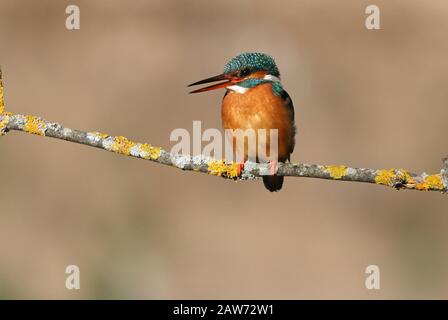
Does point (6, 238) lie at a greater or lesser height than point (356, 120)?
lesser

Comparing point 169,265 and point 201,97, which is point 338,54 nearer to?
point 201,97

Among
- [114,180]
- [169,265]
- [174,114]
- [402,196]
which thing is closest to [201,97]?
[174,114]

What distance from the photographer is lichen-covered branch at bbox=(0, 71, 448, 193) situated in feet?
9.48

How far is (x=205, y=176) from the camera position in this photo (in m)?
6.67

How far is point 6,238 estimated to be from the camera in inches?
247

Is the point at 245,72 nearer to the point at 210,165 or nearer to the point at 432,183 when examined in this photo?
the point at 210,165

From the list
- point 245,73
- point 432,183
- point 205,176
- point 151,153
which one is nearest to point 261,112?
point 245,73

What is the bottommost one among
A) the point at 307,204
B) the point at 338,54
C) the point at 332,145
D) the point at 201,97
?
the point at 307,204

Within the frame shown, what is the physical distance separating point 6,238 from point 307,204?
2.61 m

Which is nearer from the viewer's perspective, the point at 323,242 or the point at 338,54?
the point at 323,242

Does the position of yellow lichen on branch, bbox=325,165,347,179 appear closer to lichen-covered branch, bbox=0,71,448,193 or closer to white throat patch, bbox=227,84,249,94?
lichen-covered branch, bbox=0,71,448,193

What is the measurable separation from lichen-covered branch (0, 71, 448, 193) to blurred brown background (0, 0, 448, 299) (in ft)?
9.59

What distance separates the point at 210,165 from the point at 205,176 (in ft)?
11.9

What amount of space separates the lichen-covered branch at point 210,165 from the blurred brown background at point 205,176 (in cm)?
292
